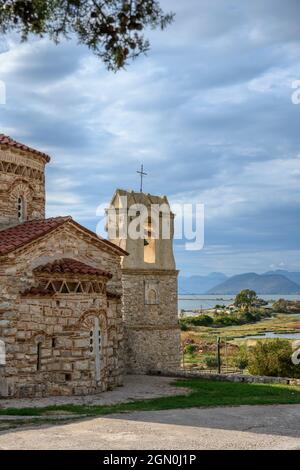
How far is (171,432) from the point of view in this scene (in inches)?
413

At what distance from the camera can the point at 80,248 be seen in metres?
18.3

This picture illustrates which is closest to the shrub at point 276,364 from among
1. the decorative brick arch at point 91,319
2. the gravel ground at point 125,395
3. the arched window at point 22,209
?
the gravel ground at point 125,395

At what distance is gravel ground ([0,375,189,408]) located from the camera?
1462 cm

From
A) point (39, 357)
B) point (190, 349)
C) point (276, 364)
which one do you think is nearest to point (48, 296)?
point (39, 357)

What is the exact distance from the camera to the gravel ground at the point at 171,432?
9.41 meters

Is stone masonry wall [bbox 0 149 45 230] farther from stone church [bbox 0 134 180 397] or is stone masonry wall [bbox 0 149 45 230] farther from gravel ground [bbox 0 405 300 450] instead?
gravel ground [bbox 0 405 300 450]

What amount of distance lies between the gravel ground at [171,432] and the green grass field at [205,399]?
90 cm

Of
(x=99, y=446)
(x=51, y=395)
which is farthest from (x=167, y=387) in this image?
(x=99, y=446)

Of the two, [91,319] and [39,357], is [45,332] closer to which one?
[39,357]

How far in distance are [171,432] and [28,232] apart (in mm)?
8685

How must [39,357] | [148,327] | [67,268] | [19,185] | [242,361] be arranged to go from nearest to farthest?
[39,357] → [67,268] → [19,185] → [148,327] → [242,361]

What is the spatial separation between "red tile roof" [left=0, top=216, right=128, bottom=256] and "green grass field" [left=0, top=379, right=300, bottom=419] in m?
4.73
